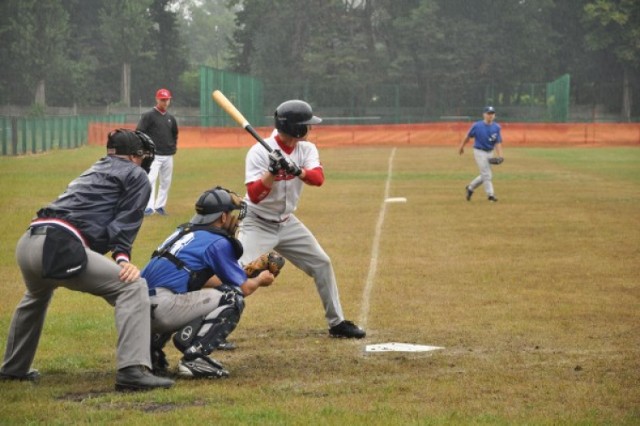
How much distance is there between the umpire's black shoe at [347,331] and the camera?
10359 millimetres

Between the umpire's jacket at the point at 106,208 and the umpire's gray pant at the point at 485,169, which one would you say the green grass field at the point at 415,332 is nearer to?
the umpire's jacket at the point at 106,208

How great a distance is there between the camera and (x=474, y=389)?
8.06 metres

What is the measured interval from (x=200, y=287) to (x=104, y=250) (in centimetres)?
85

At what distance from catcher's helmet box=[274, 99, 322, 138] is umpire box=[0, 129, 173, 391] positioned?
6.83 feet

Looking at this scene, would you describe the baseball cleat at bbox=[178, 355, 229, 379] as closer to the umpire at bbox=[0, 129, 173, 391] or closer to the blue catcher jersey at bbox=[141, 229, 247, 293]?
the umpire at bbox=[0, 129, 173, 391]

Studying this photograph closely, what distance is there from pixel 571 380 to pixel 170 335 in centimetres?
294

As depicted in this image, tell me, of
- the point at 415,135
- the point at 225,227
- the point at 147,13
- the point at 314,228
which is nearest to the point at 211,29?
the point at 147,13

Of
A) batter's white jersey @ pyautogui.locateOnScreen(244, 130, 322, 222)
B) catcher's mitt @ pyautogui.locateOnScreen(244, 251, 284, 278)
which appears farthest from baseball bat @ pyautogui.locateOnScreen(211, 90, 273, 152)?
catcher's mitt @ pyautogui.locateOnScreen(244, 251, 284, 278)

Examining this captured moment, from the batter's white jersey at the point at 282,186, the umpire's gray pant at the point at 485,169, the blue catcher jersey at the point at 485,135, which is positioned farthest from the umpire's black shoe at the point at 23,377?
the blue catcher jersey at the point at 485,135

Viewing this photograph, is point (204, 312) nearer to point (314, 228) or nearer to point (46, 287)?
point (46, 287)

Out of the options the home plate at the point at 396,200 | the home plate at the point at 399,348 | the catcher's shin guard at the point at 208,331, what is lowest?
the home plate at the point at 399,348

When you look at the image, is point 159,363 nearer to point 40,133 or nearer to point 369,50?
point 40,133

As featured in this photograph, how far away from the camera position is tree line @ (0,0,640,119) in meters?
82.1

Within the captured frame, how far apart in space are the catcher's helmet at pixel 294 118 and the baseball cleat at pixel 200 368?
2.34m
